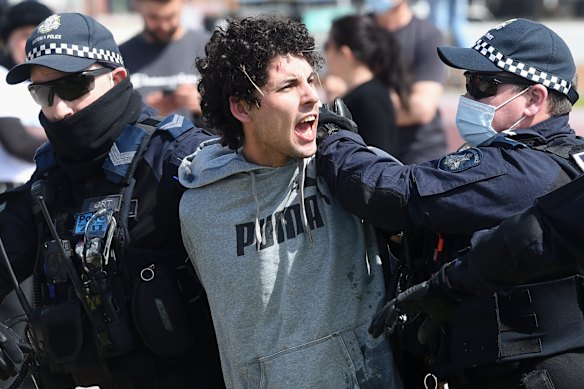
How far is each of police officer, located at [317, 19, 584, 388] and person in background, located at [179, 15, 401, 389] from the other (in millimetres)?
119

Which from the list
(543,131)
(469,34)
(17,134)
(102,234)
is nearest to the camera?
(543,131)

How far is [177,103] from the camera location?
605 cm

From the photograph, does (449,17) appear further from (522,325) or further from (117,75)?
(522,325)

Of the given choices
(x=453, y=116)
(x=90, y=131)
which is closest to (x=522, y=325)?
(x=90, y=131)

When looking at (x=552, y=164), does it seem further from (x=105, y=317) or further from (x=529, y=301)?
(x=105, y=317)

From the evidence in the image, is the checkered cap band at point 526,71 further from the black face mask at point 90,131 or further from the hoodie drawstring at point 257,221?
the black face mask at point 90,131

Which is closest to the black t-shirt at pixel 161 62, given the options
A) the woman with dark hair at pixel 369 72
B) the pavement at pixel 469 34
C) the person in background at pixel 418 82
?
the woman with dark hair at pixel 369 72

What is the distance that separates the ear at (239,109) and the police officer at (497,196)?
0.26 metres

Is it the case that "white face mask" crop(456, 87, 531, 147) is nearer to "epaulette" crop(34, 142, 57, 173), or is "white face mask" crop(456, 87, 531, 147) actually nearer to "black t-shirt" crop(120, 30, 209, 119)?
"epaulette" crop(34, 142, 57, 173)

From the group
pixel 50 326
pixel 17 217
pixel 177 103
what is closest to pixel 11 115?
pixel 177 103

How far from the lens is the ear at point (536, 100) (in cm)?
301

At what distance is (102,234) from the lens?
3279 millimetres

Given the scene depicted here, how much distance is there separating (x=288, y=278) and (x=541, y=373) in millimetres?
752

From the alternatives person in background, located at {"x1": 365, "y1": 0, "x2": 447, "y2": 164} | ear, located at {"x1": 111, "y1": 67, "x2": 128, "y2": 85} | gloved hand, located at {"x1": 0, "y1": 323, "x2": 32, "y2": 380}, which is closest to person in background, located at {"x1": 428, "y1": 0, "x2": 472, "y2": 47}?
person in background, located at {"x1": 365, "y1": 0, "x2": 447, "y2": 164}
